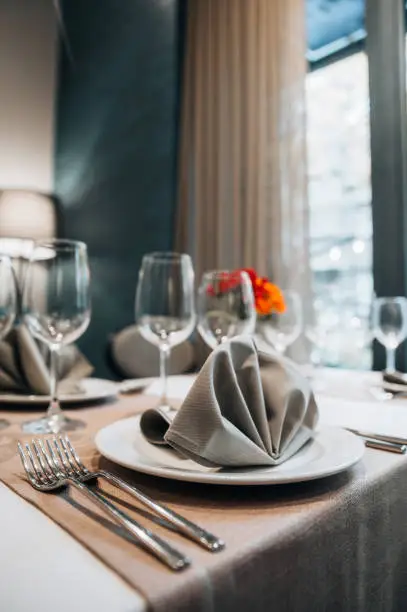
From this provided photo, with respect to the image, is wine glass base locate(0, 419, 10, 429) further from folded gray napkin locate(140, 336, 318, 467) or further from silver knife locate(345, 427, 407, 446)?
silver knife locate(345, 427, 407, 446)

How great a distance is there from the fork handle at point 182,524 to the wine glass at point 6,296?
0.39 meters

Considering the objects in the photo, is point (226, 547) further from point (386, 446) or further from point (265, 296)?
point (265, 296)

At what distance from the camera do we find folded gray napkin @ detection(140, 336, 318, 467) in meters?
0.43

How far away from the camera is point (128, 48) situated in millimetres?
2766

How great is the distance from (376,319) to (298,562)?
0.94 m

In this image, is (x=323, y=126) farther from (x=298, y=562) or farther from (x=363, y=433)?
(x=298, y=562)

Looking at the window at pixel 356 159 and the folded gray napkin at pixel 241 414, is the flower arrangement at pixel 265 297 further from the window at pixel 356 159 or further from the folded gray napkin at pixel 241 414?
the window at pixel 356 159

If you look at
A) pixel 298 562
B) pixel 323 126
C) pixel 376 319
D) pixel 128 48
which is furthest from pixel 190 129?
pixel 298 562

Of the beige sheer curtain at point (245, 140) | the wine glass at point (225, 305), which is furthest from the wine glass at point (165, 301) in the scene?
the beige sheer curtain at point (245, 140)

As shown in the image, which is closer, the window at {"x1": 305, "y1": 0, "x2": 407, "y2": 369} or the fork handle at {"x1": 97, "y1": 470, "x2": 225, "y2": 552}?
the fork handle at {"x1": 97, "y1": 470, "x2": 225, "y2": 552}

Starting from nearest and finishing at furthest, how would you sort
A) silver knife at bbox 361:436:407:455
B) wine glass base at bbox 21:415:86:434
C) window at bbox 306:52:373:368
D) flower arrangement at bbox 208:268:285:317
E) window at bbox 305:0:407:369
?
silver knife at bbox 361:436:407:455, wine glass base at bbox 21:415:86:434, flower arrangement at bbox 208:268:285:317, window at bbox 305:0:407:369, window at bbox 306:52:373:368

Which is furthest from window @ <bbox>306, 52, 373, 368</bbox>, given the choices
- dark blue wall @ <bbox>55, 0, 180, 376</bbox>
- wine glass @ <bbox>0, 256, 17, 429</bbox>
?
wine glass @ <bbox>0, 256, 17, 429</bbox>

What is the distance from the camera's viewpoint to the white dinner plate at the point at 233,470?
1.30 feet

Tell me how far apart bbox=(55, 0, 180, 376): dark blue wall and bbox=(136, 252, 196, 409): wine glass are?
5.85ft
